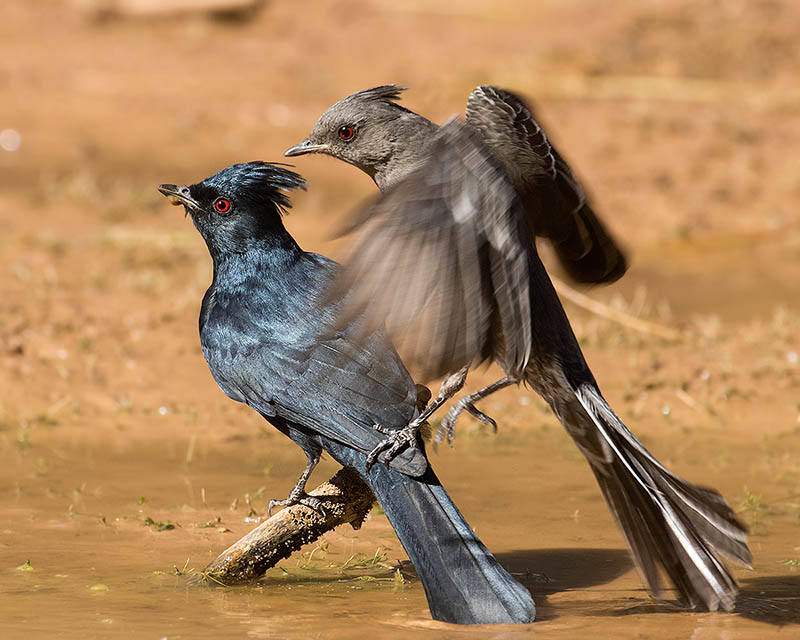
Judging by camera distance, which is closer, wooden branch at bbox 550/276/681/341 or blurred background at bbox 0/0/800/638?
blurred background at bbox 0/0/800/638

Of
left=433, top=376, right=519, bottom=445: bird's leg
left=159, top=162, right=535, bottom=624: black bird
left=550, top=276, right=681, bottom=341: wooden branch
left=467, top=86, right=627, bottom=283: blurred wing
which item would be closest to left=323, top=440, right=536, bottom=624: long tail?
left=159, top=162, right=535, bottom=624: black bird

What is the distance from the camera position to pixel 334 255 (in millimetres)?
8703

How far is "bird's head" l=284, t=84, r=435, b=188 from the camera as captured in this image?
501cm

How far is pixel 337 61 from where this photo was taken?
711 inches

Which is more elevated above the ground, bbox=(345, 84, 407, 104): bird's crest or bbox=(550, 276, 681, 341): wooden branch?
bbox=(345, 84, 407, 104): bird's crest

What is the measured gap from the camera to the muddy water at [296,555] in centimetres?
421

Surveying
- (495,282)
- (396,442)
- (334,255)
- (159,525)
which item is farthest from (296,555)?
(334,255)

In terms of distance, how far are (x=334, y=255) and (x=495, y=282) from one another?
5153 millimetres

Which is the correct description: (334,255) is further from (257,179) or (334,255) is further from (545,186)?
(545,186)

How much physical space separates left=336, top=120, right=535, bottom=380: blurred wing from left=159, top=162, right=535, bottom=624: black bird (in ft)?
1.39

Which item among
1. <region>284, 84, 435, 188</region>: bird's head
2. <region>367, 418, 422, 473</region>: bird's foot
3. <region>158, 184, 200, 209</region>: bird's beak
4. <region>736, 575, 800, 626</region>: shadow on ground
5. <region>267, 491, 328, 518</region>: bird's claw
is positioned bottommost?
<region>736, 575, 800, 626</region>: shadow on ground

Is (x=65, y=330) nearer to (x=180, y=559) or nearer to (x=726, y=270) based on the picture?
(x=180, y=559)

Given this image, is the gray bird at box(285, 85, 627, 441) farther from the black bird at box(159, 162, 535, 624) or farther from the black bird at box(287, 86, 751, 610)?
the black bird at box(159, 162, 535, 624)

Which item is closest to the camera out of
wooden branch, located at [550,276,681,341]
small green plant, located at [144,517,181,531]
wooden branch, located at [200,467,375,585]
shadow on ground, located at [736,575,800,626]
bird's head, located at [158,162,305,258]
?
shadow on ground, located at [736,575,800,626]
